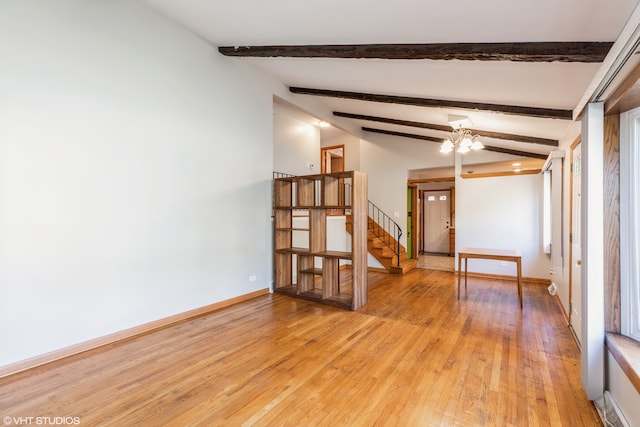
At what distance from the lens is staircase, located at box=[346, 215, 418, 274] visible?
6.66m

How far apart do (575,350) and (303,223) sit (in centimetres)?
429

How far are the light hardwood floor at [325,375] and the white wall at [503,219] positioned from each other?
2.32m

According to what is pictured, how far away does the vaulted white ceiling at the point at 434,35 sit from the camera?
6.53 ft

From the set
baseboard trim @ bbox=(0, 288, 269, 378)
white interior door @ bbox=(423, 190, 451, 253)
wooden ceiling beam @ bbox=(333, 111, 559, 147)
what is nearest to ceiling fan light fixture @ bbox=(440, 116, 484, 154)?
wooden ceiling beam @ bbox=(333, 111, 559, 147)

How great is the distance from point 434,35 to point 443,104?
160cm

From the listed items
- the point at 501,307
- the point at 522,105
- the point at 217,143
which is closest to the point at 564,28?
the point at 522,105

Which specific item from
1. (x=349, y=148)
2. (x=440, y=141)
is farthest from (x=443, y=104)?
(x=349, y=148)

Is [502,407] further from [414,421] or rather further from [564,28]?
[564,28]

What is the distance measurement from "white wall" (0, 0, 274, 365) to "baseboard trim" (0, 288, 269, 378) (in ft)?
0.20

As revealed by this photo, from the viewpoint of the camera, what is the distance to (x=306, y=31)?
3117 mm

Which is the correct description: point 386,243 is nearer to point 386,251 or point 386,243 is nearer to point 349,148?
point 386,251

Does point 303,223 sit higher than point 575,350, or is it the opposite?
point 303,223

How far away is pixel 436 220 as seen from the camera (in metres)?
9.86

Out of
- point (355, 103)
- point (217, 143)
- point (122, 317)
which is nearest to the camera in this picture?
point (122, 317)
